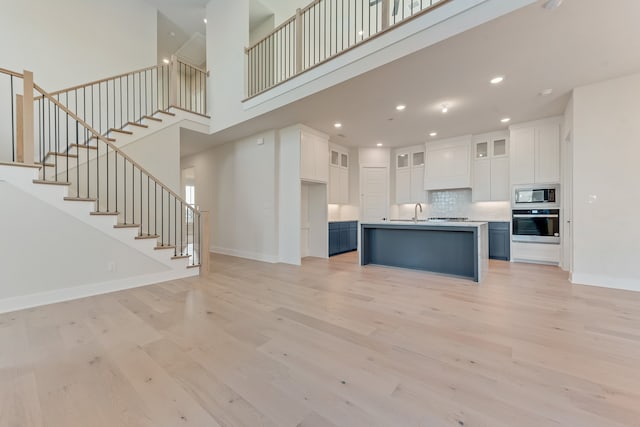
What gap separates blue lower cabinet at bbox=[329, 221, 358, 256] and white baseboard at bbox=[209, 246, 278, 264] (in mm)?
1471

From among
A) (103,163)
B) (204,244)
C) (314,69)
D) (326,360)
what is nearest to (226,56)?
(314,69)

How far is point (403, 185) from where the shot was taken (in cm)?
704

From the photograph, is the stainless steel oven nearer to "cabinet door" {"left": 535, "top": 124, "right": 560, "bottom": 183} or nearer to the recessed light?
"cabinet door" {"left": 535, "top": 124, "right": 560, "bottom": 183}

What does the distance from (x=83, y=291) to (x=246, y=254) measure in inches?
120

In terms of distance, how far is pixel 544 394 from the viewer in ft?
4.90

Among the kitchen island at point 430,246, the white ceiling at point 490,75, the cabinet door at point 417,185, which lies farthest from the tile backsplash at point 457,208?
the kitchen island at point 430,246

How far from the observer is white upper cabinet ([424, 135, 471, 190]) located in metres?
6.03

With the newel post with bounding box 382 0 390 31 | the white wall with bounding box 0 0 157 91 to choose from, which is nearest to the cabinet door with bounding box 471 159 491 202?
the newel post with bounding box 382 0 390 31

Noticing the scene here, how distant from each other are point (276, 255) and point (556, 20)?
5.19 m

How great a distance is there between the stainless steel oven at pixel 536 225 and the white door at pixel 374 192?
287cm

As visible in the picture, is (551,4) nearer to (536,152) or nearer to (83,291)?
(536,152)

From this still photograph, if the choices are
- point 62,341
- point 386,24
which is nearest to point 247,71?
point 386,24

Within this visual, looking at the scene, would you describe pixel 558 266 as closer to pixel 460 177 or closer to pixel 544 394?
pixel 460 177

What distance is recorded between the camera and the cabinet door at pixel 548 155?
15.9 feet
